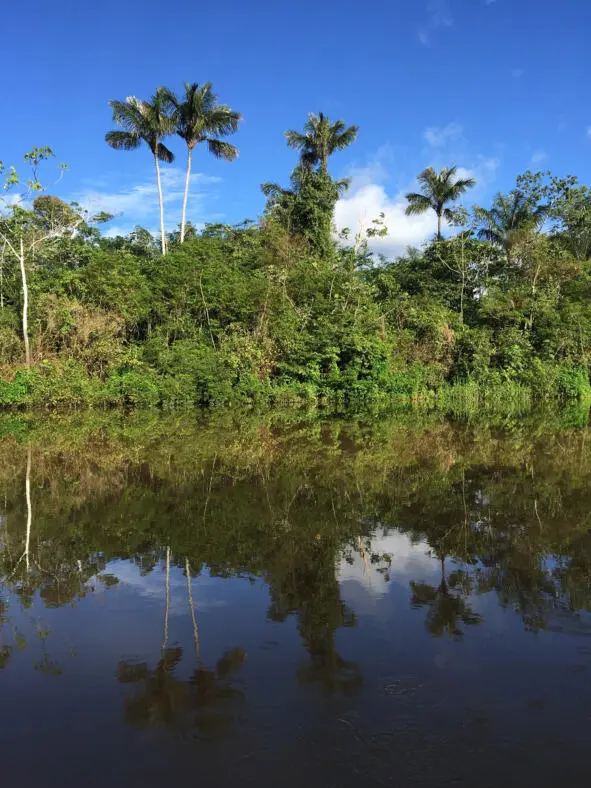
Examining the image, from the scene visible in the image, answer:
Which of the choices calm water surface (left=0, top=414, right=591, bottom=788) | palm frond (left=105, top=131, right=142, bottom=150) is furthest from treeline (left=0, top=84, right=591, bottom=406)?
calm water surface (left=0, top=414, right=591, bottom=788)

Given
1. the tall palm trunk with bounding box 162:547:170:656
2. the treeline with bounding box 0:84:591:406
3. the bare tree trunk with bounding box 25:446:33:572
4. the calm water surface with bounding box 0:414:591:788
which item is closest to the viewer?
the calm water surface with bounding box 0:414:591:788

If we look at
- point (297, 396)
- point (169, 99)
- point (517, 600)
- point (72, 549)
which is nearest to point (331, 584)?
point (517, 600)

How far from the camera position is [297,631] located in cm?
396

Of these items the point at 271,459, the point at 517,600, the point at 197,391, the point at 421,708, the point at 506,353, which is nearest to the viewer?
the point at 421,708

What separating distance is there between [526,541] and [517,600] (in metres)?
1.51

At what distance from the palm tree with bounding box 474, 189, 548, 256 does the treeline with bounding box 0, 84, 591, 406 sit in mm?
86

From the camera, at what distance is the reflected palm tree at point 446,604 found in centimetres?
398

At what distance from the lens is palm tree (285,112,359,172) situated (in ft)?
117

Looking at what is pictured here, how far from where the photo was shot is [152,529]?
639cm

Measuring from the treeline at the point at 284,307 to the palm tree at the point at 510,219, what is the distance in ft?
0.28

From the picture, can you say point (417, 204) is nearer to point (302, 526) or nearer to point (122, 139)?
point (122, 139)

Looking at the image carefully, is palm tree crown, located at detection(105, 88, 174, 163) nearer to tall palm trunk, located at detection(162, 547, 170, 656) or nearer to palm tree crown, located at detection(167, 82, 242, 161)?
palm tree crown, located at detection(167, 82, 242, 161)

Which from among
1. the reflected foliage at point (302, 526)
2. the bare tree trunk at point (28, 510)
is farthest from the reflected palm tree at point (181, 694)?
the bare tree trunk at point (28, 510)

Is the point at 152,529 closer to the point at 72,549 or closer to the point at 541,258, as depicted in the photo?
the point at 72,549
